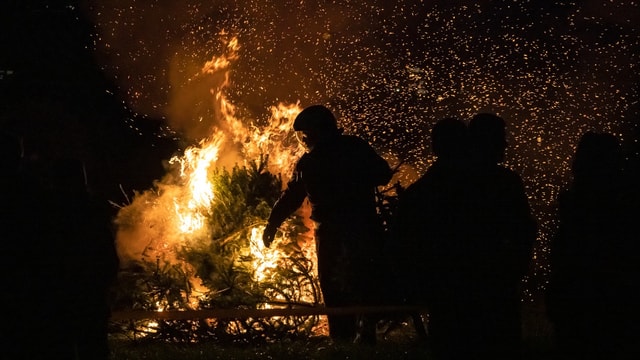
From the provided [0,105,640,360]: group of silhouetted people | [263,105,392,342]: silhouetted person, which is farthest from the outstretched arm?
[0,105,640,360]: group of silhouetted people

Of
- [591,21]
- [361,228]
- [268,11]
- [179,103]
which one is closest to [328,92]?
[268,11]

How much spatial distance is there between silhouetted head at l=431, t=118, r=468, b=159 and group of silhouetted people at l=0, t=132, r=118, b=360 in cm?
172

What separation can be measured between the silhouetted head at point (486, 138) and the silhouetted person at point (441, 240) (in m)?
0.06

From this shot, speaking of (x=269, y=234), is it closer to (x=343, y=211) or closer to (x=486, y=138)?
(x=343, y=211)

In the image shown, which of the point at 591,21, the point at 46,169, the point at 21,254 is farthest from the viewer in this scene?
the point at 591,21

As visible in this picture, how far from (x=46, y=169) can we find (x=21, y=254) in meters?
0.60

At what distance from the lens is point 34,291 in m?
2.78

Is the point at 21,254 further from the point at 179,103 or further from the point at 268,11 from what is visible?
the point at 179,103

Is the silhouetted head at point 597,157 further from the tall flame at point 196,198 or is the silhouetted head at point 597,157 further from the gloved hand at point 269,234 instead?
the tall flame at point 196,198

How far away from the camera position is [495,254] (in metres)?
3.00

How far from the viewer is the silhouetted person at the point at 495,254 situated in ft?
9.77

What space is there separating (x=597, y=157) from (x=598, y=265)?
52 centimetres

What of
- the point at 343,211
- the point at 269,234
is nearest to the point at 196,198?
the point at 269,234

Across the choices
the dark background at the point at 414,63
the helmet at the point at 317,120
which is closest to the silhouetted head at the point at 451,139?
the helmet at the point at 317,120
